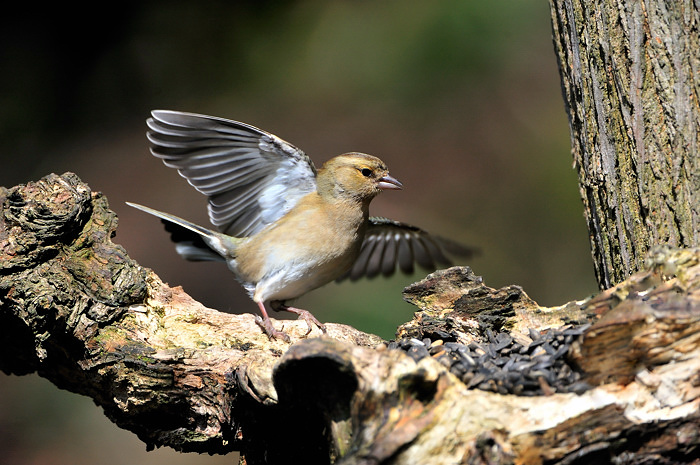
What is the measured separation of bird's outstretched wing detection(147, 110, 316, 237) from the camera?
11.5 ft

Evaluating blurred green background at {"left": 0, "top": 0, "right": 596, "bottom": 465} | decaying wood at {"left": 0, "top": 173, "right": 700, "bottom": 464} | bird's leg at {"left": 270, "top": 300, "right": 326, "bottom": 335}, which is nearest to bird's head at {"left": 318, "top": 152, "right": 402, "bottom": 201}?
bird's leg at {"left": 270, "top": 300, "right": 326, "bottom": 335}

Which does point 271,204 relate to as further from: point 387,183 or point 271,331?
point 271,331

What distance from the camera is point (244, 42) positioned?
7.12 m

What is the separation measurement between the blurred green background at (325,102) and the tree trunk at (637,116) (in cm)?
341

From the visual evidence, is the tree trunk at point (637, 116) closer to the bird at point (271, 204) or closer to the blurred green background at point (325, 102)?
the bird at point (271, 204)

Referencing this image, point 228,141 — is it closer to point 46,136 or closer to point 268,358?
point 268,358

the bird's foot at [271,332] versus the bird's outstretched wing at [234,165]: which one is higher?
the bird's outstretched wing at [234,165]

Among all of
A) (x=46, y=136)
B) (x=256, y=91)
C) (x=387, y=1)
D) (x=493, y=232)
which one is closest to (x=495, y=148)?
(x=493, y=232)

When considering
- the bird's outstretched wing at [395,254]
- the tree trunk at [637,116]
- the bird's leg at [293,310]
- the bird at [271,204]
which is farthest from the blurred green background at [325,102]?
the tree trunk at [637,116]

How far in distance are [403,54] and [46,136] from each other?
3259mm

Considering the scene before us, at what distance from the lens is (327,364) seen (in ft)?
6.64

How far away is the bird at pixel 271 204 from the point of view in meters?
3.62

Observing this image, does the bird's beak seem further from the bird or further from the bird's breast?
the bird's breast

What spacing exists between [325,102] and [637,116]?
4.85 meters
